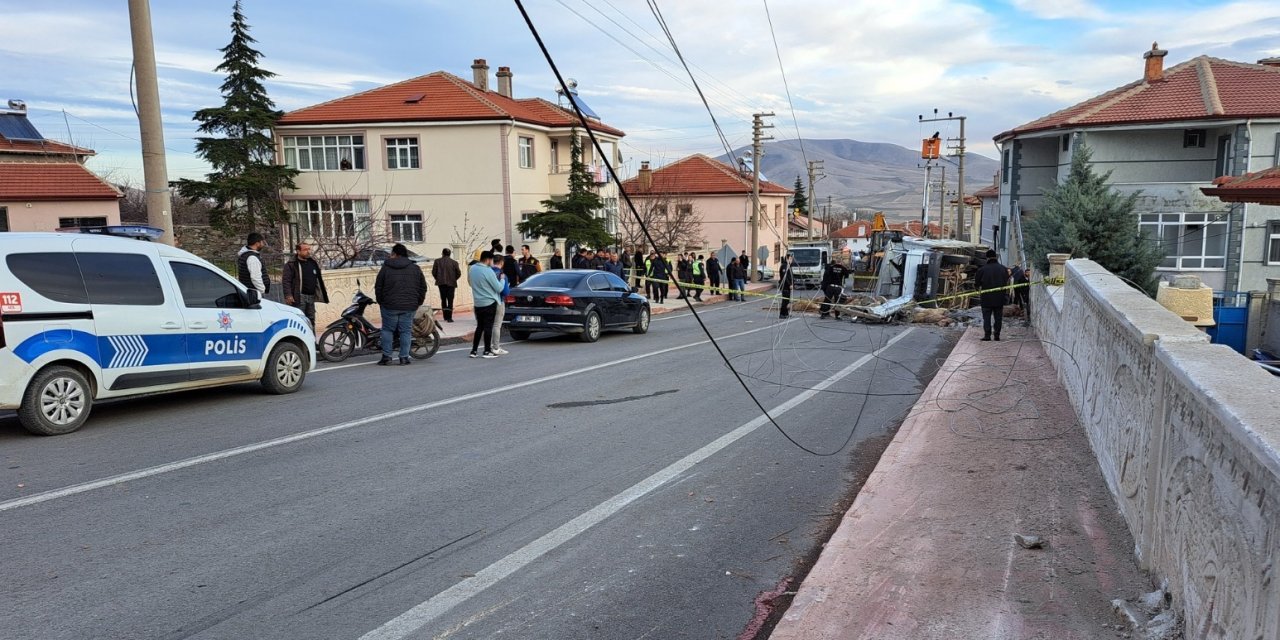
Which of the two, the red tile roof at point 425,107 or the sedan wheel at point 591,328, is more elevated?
the red tile roof at point 425,107

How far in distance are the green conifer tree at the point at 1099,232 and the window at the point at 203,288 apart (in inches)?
1013

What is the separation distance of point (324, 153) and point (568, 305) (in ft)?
92.7

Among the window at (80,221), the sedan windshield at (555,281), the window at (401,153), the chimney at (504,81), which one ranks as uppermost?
the chimney at (504,81)

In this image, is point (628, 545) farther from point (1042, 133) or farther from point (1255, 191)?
point (1042, 133)

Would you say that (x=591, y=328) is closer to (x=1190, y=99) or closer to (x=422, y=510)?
(x=422, y=510)

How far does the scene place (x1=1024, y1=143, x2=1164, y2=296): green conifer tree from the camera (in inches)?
1153

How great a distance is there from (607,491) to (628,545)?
1.13 meters

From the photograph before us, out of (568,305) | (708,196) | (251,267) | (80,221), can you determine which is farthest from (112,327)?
(708,196)

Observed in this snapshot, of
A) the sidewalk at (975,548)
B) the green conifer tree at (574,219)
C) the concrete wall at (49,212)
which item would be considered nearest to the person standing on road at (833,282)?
the sidewalk at (975,548)

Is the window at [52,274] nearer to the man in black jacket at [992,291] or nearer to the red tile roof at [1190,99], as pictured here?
the man in black jacket at [992,291]

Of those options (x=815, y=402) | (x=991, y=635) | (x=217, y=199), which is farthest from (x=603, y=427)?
(x=217, y=199)

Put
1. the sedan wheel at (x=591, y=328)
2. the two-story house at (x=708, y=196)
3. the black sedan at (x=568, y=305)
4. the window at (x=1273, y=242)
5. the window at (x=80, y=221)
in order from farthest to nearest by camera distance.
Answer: the two-story house at (x=708, y=196) < the window at (x=80, y=221) < the window at (x=1273, y=242) < the sedan wheel at (x=591, y=328) < the black sedan at (x=568, y=305)

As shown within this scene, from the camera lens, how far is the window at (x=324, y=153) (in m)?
39.9

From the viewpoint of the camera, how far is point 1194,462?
3668 millimetres
